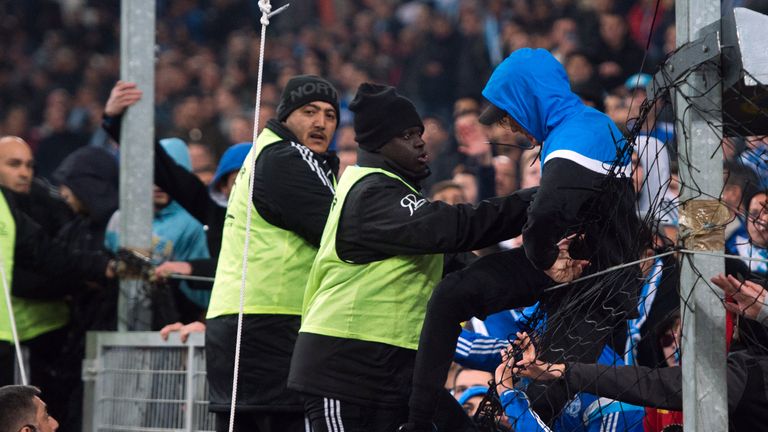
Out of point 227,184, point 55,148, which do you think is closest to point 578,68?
point 227,184

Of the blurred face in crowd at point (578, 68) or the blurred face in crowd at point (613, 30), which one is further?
the blurred face in crowd at point (613, 30)

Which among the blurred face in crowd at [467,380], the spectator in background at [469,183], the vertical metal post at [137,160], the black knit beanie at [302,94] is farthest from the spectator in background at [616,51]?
the black knit beanie at [302,94]

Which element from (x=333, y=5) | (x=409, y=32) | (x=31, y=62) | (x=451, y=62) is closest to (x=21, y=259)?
(x=451, y=62)

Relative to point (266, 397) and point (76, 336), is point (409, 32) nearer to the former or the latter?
point (76, 336)

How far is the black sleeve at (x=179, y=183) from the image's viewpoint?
736 centimetres

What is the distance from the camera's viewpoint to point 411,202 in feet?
16.0

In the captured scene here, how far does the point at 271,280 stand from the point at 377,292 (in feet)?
2.31

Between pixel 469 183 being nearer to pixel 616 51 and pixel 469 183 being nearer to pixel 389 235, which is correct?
pixel 616 51

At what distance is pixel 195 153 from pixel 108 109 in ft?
8.84

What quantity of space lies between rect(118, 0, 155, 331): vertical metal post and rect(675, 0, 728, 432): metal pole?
12.5 ft

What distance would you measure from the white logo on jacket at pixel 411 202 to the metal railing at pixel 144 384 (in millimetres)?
1852

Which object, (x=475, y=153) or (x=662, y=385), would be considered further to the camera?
(x=475, y=153)

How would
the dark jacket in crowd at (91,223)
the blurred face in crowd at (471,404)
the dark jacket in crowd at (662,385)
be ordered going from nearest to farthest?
1. the dark jacket in crowd at (662,385)
2. the blurred face in crowd at (471,404)
3. the dark jacket in crowd at (91,223)

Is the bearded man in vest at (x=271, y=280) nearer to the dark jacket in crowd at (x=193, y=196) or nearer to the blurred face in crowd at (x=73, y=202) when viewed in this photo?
the dark jacket in crowd at (x=193, y=196)
